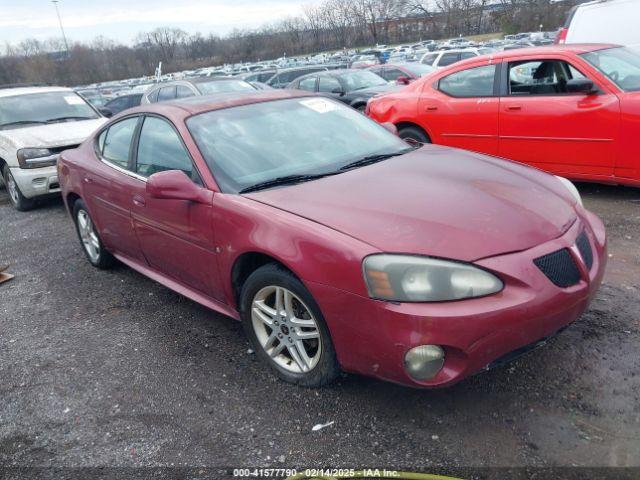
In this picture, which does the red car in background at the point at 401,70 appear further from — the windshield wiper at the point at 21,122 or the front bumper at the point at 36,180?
the front bumper at the point at 36,180

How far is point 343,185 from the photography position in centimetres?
288

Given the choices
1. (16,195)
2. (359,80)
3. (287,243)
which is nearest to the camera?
(287,243)

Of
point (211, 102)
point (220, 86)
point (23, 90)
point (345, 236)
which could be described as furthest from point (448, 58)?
point (345, 236)

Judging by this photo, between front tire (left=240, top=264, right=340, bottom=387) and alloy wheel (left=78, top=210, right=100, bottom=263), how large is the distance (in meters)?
2.38

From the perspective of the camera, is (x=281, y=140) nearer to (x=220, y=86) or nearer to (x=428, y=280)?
(x=428, y=280)

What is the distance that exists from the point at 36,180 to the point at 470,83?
5617 mm

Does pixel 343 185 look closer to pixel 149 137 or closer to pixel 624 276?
pixel 149 137

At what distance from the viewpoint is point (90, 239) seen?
193 inches

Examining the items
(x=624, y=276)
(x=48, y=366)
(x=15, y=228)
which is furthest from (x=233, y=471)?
(x=15, y=228)

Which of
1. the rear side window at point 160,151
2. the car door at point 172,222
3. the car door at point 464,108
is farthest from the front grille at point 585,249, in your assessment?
the car door at point 464,108

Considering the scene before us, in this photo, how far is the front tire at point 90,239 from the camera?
472cm

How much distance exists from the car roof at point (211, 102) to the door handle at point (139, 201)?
58 centimetres

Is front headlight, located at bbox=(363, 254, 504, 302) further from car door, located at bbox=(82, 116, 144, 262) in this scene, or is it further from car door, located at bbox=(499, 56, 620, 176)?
car door, located at bbox=(499, 56, 620, 176)

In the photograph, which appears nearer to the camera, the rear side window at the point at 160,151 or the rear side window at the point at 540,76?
the rear side window at the point at 160,151
